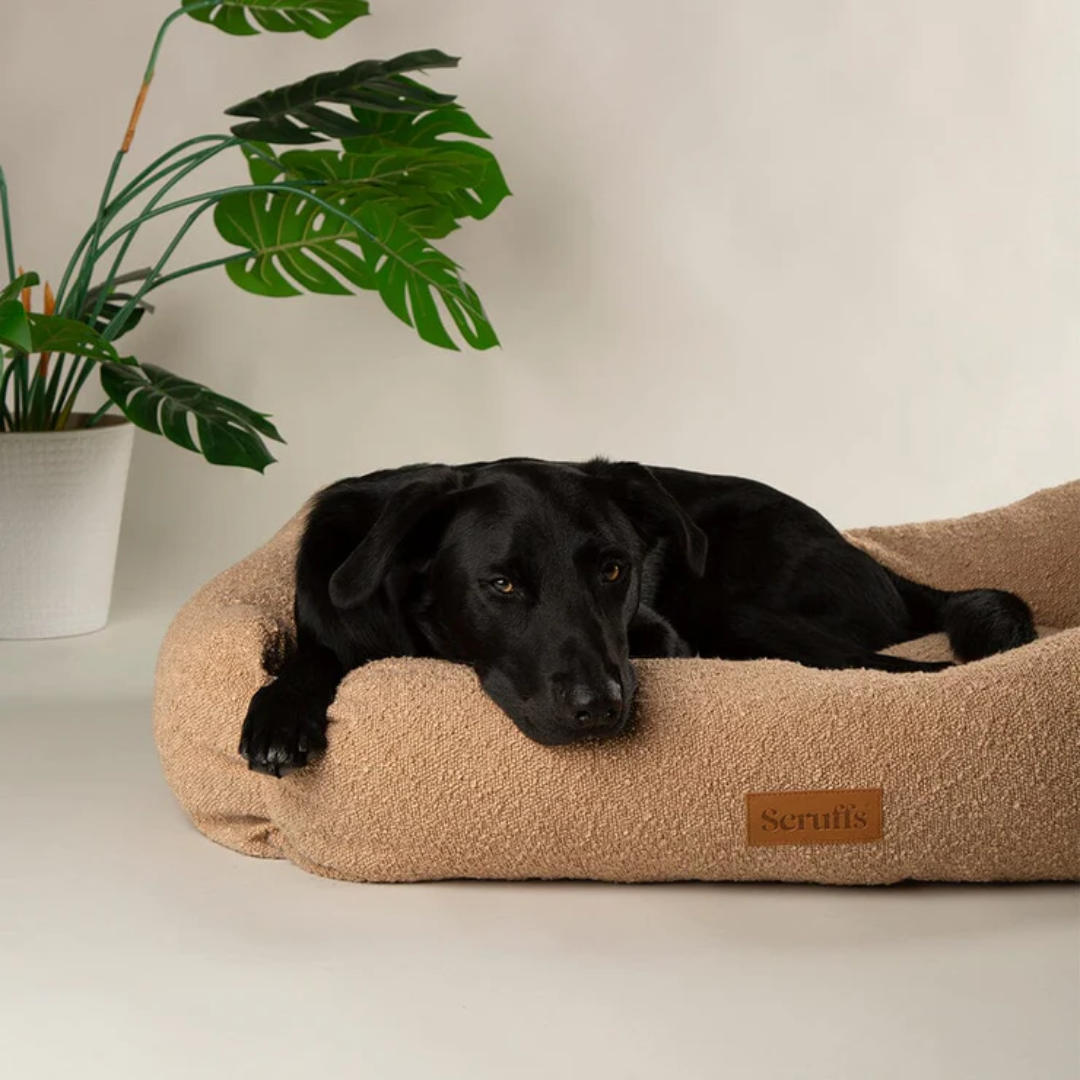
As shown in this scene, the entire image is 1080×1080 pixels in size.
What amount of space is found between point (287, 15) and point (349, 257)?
2.05 ft

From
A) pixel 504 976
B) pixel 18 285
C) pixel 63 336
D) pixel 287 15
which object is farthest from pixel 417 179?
pixel 504 976

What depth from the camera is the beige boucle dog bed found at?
216 centimetres

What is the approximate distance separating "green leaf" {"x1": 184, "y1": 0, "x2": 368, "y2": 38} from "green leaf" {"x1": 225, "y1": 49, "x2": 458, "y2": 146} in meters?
0.18

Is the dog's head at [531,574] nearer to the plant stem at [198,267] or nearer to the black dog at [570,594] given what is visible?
the black dog at [570,594]

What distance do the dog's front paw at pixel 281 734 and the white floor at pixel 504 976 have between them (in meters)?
0.20

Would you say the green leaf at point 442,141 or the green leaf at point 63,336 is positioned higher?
the green leaf at point 442,141

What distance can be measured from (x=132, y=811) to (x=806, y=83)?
9.57 feet

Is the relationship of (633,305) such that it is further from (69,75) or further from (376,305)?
(69,75)

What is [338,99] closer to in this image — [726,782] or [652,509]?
[652,509]

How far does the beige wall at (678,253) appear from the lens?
4527 mm

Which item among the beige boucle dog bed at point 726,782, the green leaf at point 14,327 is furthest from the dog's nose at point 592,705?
the green leaf at point 14,327

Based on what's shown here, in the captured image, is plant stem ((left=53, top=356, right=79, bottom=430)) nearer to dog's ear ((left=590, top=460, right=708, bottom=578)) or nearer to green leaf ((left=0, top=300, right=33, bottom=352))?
green leaf ((left=0, top=300, right=33, bottom=352))

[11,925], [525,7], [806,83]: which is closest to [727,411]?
[806,83]

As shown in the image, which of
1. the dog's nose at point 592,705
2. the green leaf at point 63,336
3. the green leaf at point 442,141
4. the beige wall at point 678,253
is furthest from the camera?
the beige wall at point 678,253
